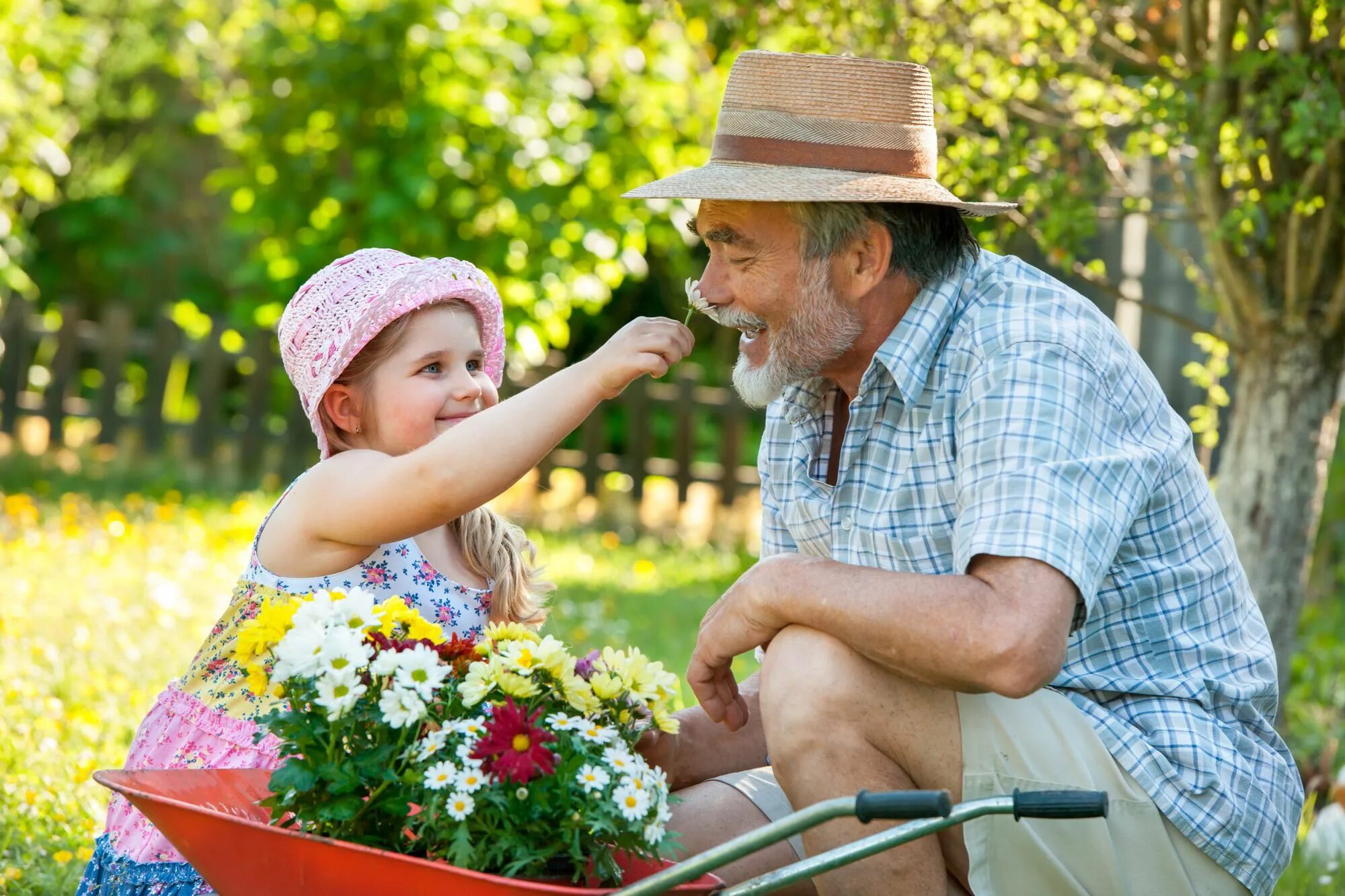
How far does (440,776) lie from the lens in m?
1.86

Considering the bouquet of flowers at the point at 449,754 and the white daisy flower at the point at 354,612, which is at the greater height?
A: the white daisy flower at the point at 354,612

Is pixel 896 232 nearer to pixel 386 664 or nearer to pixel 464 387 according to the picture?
pixel 464 387

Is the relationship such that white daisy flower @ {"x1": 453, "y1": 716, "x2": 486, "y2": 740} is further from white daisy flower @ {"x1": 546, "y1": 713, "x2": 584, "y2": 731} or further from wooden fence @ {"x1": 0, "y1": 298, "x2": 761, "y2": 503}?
wooden fence @ {"x1": 0, "y1": 298, "x2": 761, "y2": 503}

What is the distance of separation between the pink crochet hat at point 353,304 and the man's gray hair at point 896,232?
0.63 meters

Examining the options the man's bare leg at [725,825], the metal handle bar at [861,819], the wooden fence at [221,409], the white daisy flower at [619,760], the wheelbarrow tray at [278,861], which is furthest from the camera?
the wooden fence at [221,409]

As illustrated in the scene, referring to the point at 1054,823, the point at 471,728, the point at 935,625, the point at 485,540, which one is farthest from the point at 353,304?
the point at 1054,823

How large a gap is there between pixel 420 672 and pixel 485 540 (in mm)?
883

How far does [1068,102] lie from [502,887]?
10.5ft

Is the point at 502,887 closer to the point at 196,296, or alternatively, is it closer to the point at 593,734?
the point at 593,734

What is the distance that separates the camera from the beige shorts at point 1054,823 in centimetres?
220

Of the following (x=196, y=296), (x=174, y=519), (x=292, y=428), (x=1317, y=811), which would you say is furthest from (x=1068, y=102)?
(x=196, y=296)

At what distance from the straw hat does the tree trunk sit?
168 cm

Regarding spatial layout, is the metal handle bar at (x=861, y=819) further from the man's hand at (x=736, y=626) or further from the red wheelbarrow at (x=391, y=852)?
the man's hand at (x=736, y=626)

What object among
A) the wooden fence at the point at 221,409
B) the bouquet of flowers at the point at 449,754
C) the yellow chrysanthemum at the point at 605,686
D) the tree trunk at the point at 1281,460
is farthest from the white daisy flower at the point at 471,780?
the wooden fence at the point at 221,409
